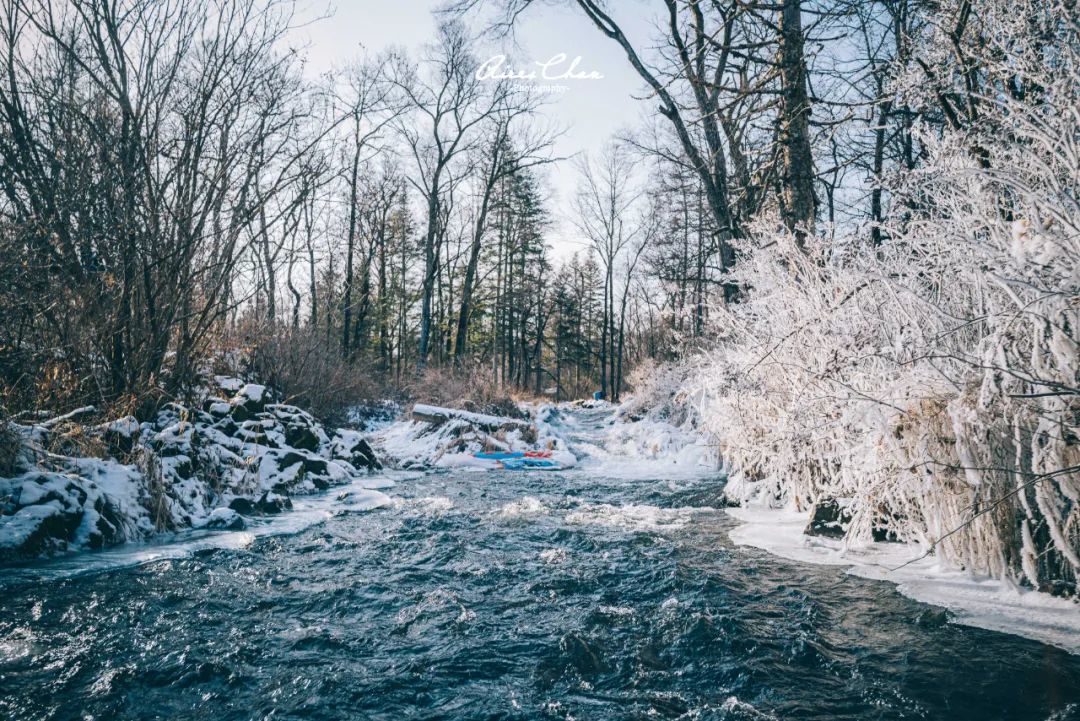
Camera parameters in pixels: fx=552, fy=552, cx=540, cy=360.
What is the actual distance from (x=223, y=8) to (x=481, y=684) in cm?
843

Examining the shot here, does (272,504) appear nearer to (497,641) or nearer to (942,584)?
(497,641)

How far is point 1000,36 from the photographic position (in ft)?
11.8

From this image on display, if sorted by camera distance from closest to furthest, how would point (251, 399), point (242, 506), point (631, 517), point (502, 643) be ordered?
point (502, 643)
point (631, 517)
point (242, 506)
point (251, 399)

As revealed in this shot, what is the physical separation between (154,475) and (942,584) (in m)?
6.60

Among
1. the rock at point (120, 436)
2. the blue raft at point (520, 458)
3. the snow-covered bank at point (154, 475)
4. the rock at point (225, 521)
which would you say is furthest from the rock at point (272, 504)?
the blue raft at point (520, 458)

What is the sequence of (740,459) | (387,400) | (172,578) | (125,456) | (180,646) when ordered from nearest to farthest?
(180,646), (172,578), (125,456), (740,459), (387,400)

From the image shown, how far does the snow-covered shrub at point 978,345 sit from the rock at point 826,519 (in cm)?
32

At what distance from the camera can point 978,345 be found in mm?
3025

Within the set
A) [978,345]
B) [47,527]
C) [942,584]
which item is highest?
[978,345]

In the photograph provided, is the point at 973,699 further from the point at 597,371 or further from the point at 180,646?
the point at 597,371

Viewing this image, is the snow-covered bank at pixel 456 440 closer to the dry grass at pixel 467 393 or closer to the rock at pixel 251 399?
the dry grass at pixel 467 393

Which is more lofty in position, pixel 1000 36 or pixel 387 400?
pixel 1000 36

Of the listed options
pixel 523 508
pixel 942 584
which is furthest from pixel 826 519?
pixel 523 508

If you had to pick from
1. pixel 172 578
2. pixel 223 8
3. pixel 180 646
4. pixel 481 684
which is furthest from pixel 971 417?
pixel 223 8
